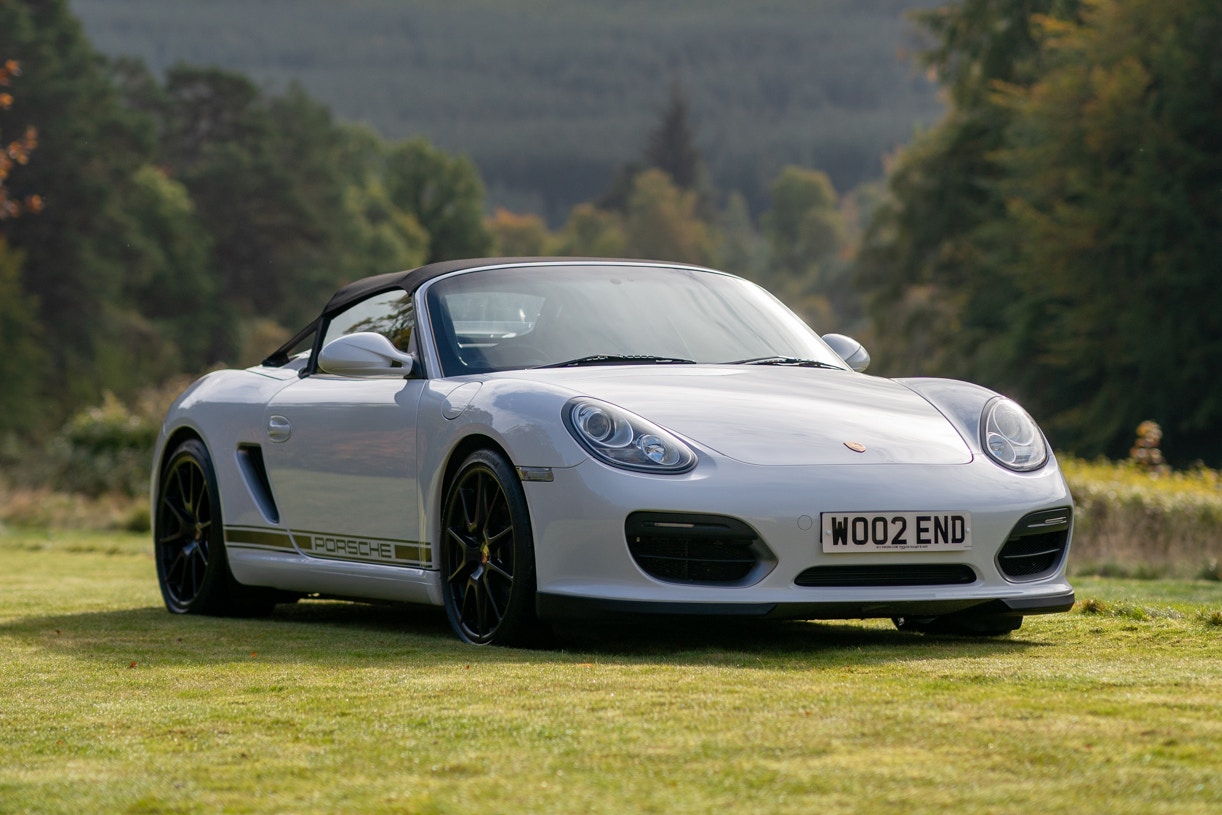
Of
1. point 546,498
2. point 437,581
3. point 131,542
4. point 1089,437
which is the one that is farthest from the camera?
point 1089,437

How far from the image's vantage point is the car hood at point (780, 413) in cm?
630

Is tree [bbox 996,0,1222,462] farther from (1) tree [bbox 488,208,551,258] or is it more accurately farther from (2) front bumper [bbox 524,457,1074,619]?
(1) tree [bbox 488,208,551,258]

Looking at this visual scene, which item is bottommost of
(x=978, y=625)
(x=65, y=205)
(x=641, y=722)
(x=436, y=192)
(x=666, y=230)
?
(x=666, y=230)

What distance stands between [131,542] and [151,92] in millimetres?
74658

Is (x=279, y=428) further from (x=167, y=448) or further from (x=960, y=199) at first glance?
(x=960, y=199)

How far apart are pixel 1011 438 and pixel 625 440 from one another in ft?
4.73

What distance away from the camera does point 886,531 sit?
6180 mm

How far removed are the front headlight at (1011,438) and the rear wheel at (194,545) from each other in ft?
11.9

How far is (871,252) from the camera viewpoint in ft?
174

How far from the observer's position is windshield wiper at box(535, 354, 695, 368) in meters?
7.16

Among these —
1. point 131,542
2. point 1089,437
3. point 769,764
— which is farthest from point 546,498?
point 1089,437

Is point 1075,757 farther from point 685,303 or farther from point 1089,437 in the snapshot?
point 1089,437

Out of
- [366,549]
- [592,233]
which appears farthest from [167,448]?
[592,233]

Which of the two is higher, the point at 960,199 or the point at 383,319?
the point at 383,319
